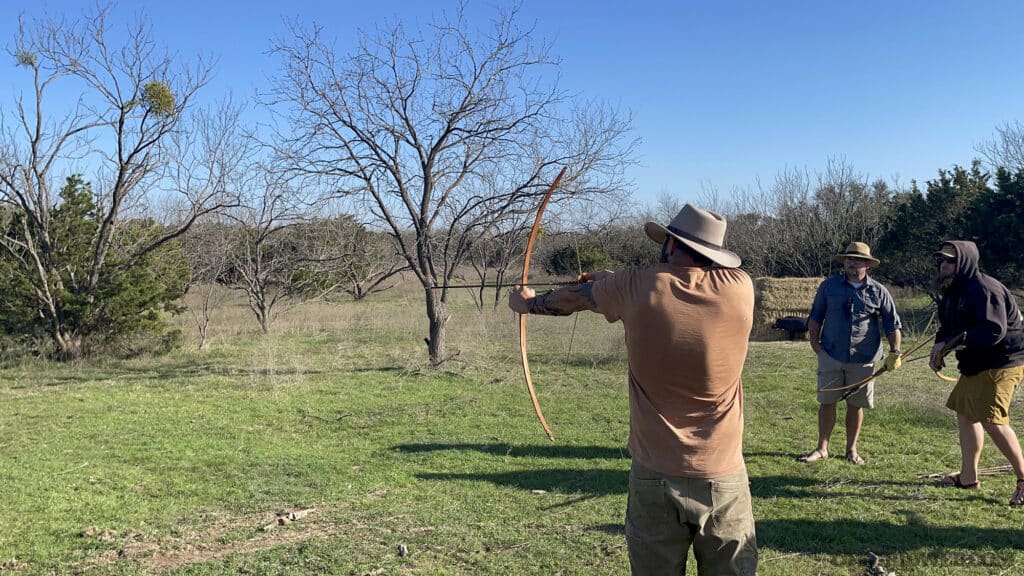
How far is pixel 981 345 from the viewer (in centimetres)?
478

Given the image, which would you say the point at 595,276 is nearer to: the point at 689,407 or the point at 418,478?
the point at 689,407

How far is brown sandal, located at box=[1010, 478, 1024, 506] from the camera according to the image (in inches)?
187

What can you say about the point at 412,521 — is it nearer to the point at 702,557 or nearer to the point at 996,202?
the point at 702,557

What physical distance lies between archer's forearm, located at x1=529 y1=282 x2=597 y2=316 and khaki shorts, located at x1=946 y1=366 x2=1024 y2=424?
347 centimetres

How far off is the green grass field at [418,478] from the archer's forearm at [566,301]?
5.79 feet

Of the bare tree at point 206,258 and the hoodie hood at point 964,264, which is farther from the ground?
the bare tree at point 206,258

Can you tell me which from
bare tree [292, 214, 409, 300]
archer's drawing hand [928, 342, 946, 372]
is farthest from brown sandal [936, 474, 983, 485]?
bare tree [292, 214, 409, 300]

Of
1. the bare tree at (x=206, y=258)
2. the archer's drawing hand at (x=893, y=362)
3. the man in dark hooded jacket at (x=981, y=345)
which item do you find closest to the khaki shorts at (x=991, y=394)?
the man in dark hooded jacket at (x=981, y=345)

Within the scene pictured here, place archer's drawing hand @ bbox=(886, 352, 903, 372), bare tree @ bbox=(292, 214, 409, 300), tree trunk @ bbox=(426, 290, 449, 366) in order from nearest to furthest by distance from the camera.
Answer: archer's drawing hand @ bbox=(886, 352, 903, 372)
tree trunk @ bbox=(426, 290, 449, 366)
bare tree @ bbox=(292, 214, 409, 300)

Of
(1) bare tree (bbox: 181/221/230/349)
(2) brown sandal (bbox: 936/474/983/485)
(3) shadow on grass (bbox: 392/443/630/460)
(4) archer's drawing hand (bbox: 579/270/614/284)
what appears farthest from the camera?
(1) bare tree (bbox: 181/221/230/349)

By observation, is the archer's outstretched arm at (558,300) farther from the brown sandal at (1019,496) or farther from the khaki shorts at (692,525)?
the brown sandal at (1019,496)

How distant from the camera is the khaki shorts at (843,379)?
228 inches

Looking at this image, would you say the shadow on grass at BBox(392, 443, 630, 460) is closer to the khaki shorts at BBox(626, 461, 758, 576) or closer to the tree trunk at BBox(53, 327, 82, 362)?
the khaki shorts at BBox(626, 461, 758, 576)

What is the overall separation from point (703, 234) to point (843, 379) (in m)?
3.83
